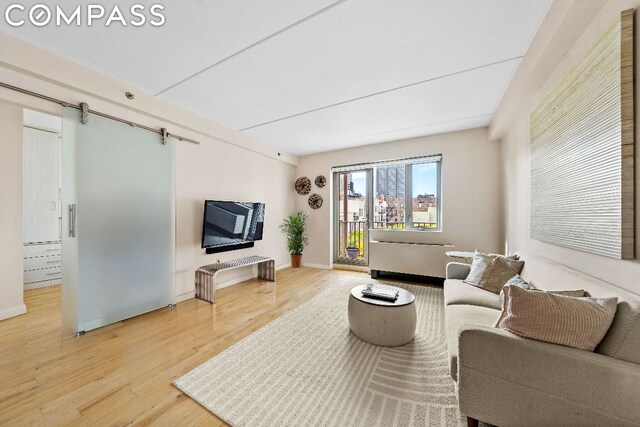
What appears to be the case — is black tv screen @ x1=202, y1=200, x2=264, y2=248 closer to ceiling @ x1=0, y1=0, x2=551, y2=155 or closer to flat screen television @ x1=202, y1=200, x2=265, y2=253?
flat screen television @ x1=202, y1=200, x2=265, y2=253

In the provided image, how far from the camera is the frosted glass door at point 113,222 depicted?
2281 millimetres

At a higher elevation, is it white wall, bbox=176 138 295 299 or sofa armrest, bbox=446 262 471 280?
white wall, bbox=176 138 295 299

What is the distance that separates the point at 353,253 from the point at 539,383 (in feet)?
14.7

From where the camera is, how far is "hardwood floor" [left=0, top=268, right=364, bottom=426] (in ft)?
4.63

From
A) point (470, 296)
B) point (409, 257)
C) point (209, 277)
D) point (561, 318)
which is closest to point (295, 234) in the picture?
point (209, 277)

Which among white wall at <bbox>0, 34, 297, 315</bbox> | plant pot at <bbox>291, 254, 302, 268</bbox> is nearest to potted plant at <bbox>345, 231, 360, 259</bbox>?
plant pot at <bbox>291, 254, 302, 268</bbox>

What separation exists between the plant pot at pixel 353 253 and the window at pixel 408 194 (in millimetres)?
871

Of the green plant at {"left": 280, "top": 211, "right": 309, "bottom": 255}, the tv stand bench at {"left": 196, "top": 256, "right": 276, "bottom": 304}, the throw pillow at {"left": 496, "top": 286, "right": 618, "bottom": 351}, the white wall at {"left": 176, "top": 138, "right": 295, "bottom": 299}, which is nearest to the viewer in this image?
the throw pillow at {"left": 496, "top": 286, "right": 618, "bottom": 351}

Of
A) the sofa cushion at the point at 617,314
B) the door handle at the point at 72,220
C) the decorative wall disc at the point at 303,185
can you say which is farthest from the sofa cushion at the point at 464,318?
the decorative wall disc at the point at 303,185

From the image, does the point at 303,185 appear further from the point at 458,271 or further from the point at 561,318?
the point at 561,318

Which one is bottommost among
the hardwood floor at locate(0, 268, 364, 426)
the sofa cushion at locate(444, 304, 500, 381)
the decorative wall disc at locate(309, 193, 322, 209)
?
the hardwood floor at locate(0, 268, 364, 426)

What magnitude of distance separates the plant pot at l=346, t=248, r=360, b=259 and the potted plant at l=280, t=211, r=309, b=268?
3.31 ft

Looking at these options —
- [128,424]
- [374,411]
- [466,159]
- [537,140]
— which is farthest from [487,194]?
[128,424]

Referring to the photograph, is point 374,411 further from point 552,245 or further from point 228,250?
point 228,250
